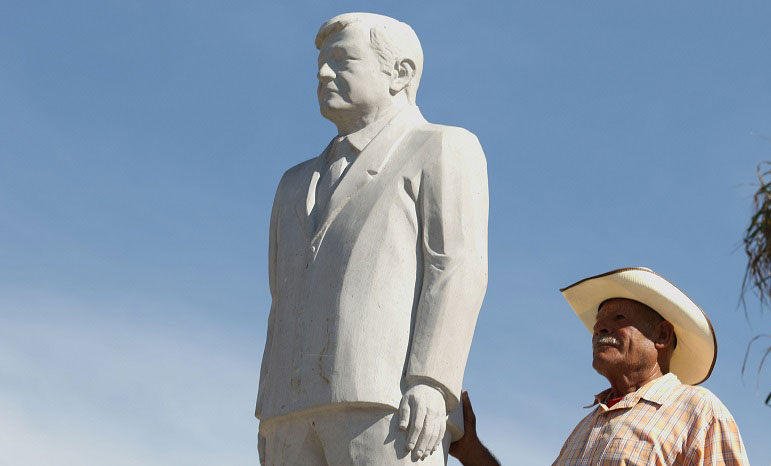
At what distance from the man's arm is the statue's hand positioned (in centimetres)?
70

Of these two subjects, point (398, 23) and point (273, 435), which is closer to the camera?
point (273, 435)

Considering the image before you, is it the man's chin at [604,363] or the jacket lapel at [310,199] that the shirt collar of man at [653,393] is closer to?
the man's chin at [604,363]

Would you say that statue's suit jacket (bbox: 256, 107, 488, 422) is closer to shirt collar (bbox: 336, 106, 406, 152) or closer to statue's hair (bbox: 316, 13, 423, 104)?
shirt collar (bbox: 336, 106, 406, 152)

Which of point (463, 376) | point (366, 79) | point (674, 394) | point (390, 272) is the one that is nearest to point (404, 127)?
point (366, 79)

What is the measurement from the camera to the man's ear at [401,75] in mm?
6086

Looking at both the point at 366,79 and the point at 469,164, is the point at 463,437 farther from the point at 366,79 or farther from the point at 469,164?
the point at 366,79

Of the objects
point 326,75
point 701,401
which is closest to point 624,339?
point 701,401

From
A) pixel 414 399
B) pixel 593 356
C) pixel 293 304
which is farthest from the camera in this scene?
pixel 593 356

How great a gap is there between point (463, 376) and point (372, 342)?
0.44m

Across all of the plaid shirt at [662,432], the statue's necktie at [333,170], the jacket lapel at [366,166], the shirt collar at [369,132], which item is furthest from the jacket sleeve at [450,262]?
the plaid shirt at [662,432]

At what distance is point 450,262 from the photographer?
5516 millimetres

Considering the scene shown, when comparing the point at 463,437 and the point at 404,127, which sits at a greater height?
the point at 404,127

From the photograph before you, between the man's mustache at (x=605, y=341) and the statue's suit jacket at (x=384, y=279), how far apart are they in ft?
4.04

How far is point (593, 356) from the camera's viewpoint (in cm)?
659
